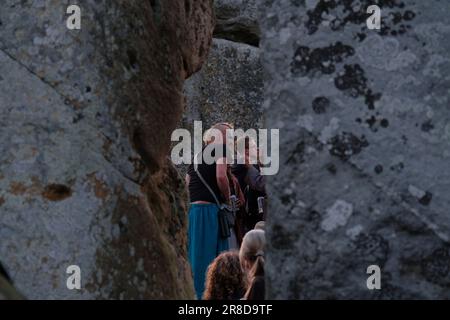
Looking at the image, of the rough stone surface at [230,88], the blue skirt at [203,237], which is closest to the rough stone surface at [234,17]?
the rough stone surface at [230,88]

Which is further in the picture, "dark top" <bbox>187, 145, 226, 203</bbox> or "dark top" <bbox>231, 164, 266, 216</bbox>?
"dark top" <bbox>231, 164, 266, 216</bbox>

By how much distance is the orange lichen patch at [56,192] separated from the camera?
130 inches

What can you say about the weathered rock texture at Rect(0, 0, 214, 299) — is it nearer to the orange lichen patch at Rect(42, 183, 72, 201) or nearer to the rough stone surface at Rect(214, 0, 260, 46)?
the orange lichen patch at Rect(42, 183, 72, 201)

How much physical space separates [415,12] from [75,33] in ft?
4.02

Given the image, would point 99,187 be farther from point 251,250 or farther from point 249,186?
point 249,186

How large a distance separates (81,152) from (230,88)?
550cm

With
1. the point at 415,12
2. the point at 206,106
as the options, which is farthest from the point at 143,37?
the point at 206,106

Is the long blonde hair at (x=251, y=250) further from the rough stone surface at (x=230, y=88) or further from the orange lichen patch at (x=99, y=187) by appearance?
the rough stone surface at (x=230, y=88)

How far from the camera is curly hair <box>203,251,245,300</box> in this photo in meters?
4.38

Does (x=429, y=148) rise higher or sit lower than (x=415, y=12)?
lower

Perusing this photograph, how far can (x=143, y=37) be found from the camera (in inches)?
144

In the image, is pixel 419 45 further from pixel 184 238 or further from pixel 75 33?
pixel 184 238

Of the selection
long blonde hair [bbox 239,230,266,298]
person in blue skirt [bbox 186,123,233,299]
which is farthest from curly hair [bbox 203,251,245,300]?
person in blue skirt [bbox 186,123,233,299]
